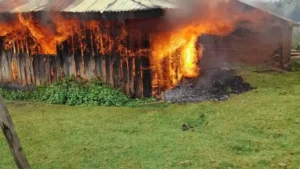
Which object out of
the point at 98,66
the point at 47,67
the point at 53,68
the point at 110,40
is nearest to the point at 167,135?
the point at 110,40

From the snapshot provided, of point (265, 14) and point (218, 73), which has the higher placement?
point (265, 14)

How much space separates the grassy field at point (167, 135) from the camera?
25.9 ft

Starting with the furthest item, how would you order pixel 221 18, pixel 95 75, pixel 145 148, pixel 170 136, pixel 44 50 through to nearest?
1. pixel 221 18
2. pixel 44 50
3. pixel 95 75
4. pixel 170 136
5. pixel 145 148

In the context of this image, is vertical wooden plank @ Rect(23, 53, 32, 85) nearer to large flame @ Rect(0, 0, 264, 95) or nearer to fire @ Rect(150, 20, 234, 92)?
large flame @ Rect(0, 0, 264, 95)

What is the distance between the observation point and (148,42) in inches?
520

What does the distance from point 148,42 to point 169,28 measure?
1.12 m

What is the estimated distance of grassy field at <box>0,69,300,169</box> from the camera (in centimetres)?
790

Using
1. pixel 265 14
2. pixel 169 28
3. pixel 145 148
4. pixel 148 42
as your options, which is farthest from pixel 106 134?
pixel 265 14

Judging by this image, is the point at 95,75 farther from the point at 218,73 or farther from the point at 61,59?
the point at 218,73

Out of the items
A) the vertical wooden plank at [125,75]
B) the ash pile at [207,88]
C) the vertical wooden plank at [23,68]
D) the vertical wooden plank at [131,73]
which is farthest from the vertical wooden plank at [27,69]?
the ash pile at [207,88]

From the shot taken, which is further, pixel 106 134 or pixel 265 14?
pixel 265 14

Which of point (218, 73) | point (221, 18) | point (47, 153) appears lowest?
point (47, 153)

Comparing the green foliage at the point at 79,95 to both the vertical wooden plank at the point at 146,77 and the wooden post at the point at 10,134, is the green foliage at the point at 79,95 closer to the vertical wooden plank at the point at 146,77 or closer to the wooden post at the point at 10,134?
the vertical wooden plank at the point at 146,77

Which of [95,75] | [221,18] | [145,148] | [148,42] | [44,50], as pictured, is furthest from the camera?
[221,18]
